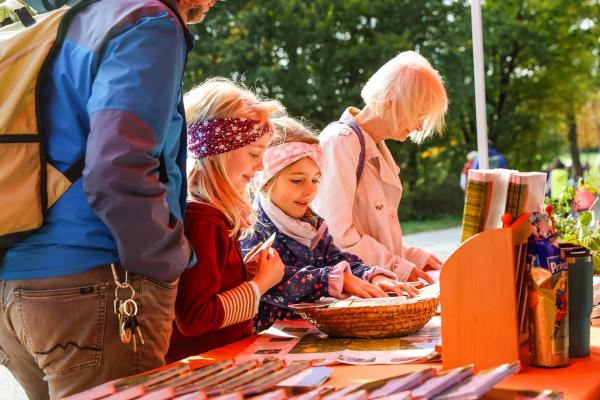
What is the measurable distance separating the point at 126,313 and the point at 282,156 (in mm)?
914

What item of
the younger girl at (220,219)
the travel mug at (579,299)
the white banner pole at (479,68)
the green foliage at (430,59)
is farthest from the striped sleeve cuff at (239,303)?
the green foliage at (430,59)

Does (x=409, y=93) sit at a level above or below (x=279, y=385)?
above

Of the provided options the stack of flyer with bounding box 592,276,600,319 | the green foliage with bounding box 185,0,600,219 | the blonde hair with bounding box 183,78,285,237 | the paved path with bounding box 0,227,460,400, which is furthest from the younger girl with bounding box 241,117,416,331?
the green foliage with bounding box 185,0,600,219

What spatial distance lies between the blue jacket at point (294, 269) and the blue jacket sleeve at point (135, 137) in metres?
0.63

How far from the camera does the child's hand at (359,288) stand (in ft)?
6.93

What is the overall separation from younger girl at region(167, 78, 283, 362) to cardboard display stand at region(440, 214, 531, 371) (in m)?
0.56

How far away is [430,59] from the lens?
65.3 feet

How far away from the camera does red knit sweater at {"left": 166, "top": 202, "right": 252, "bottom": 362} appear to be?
181cm

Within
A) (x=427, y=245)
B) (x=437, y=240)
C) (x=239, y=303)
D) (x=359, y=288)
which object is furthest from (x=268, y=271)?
(x=437, y=240)

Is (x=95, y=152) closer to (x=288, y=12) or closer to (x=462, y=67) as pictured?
(x=288, y=12)

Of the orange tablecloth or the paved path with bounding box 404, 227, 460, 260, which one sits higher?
the orange tablecloth

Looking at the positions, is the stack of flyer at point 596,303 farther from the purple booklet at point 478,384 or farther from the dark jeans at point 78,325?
the dark jeans at point 78,325

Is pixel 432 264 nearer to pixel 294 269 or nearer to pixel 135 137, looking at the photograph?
pixel 294 269

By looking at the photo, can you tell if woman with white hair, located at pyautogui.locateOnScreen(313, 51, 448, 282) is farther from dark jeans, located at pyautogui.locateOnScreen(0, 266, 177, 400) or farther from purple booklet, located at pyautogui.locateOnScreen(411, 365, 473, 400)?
purple booklet, located at pyautogui.locateOnScreen(411, 365, 473, 400)
